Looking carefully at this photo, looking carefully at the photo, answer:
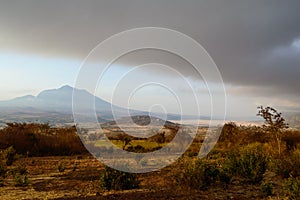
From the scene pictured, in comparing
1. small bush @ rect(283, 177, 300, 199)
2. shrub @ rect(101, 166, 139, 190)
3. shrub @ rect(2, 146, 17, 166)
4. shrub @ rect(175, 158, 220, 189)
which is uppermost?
small bush @ rect(283, 177, 300, 199)

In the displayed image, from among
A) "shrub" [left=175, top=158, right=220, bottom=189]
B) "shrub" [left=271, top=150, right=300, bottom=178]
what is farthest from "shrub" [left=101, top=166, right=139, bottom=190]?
"shrub" [left=271, top=150, right=300, bottom=178]

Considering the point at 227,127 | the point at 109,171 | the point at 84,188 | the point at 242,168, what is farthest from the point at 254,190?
the point at 227,127

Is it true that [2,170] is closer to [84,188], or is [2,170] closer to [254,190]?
[84,188]

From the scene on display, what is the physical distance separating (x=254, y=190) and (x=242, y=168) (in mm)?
1743

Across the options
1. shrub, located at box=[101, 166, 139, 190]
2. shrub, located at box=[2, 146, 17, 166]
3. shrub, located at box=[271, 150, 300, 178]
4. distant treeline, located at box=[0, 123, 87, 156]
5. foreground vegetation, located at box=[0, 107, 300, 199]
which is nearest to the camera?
foreground vegetation, located at box=[0, 107, 300, 199]

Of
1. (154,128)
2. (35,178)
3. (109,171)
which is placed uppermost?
(154,128)

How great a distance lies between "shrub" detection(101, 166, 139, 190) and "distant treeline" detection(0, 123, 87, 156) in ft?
47.8

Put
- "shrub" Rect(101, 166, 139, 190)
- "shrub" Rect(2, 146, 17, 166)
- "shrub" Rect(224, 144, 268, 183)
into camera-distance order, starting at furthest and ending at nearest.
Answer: "shrub" Rect(2, 146, 17, 166), "shrub" Rect(224, 144, 268, 183), "shrub" Rect(101, 166, 139, 190)

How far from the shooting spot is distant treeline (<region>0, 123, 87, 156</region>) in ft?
80.4

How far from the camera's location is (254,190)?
10.9 meters

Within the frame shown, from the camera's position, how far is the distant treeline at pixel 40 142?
24500 mm

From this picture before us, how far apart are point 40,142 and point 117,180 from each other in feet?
54.2

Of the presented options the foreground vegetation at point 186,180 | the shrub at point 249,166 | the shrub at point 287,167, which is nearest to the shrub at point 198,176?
the foreground vegetation at point 186,180

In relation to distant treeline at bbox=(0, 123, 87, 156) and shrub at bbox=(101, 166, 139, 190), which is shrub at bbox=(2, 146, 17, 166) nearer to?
distant treeline at bbox=(0, 123, 87, 156)
